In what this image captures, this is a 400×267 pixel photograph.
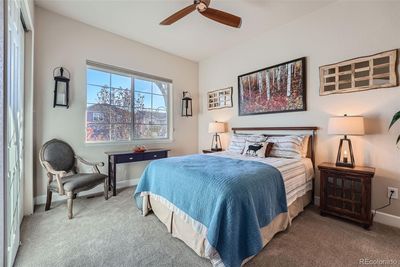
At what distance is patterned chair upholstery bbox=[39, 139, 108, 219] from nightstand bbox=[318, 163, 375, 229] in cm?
306

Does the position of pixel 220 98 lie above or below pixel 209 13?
below

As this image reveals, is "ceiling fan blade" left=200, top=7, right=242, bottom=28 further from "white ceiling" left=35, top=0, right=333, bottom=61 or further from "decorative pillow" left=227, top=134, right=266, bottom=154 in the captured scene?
"decorative pillow" left=227, top=134, right=266, bottom=154

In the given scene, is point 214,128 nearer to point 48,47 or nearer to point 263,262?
point 263,262

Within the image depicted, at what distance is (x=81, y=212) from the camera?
250 cm

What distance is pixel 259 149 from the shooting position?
288 cm

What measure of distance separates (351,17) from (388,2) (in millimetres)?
349

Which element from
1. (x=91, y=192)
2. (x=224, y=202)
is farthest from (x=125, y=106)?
(x=224, y=202)

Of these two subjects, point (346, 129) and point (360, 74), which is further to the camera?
point (360, 74)

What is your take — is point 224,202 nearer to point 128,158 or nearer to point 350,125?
point 350,125

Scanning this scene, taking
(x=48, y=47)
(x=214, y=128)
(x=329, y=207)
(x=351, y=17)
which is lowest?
(x=329, y=207)

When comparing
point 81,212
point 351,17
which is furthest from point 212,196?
point 351,17

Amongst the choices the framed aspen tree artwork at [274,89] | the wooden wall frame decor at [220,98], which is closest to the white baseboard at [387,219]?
the framed aspen tree artwork at [274,89]

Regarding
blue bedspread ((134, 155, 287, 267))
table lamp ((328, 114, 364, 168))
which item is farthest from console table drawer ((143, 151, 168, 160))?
table lamp ((328, 114, 364, 168))

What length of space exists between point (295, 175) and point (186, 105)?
2.95 metres
